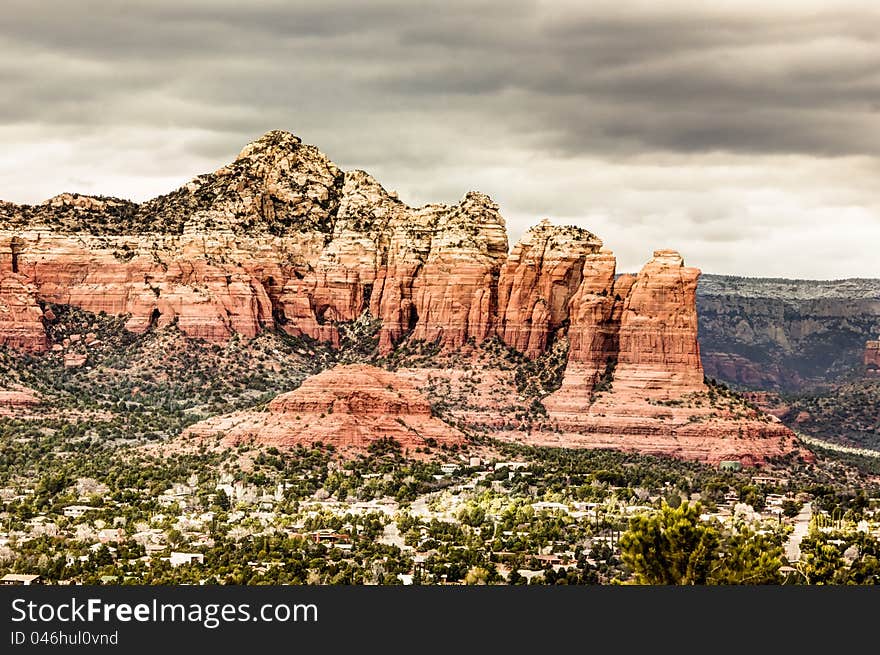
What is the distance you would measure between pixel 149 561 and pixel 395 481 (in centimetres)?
3884

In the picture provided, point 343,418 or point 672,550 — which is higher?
point 343,418

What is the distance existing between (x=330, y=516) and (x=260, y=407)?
38592 mm

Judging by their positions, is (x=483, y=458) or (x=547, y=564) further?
(x=483, y=458)

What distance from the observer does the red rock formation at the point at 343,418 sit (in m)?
168

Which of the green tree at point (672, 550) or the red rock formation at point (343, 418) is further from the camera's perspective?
the red rock formation at point (343, 418)

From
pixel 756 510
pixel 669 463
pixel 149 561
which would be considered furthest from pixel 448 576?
pixel 669 463

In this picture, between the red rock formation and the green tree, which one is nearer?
the green tree

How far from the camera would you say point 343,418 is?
170 metres

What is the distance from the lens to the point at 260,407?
180 metres

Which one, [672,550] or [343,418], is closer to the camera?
[672,550]

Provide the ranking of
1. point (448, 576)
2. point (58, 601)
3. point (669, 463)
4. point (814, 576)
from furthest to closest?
1. point (669, 463)
2. point (448, 576)
3. point (814, 576)
4. point (58, 601)

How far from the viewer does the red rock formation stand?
168m

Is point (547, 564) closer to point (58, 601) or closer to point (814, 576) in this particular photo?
point (814, 576)

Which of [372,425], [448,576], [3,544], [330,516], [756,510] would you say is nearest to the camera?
[448,576]
